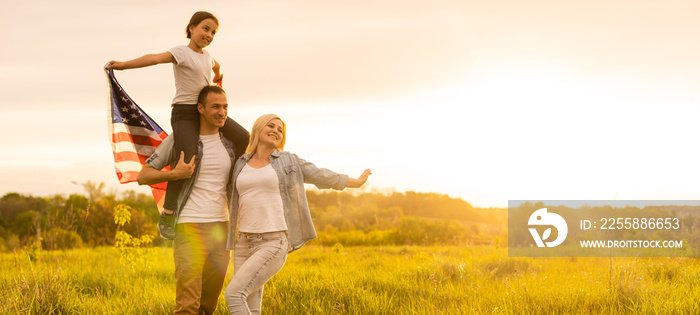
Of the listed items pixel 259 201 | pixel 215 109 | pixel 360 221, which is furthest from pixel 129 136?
pixel 360 221

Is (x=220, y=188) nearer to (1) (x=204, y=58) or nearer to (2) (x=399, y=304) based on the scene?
(1) (x=204, y=58)

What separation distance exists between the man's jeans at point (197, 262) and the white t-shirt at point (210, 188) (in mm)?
90

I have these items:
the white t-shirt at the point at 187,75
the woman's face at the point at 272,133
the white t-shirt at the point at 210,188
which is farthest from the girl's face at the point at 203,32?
the woman's face at the point at 272,133

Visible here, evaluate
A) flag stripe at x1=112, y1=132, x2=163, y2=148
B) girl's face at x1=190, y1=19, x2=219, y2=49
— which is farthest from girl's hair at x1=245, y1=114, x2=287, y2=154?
flag stripe at x1=112, y1=132, x2=163, y2=148

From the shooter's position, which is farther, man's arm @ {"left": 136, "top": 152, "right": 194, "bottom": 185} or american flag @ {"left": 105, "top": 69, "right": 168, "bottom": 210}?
american flag @ {"left": 105, "top": 69, "right": 168, "bottom": 210}

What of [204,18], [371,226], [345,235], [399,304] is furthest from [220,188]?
[371,226]

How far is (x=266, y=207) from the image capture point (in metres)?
4.73

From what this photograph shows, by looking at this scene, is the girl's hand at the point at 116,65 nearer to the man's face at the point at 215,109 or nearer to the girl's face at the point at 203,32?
the girl's face at the point at 203,32

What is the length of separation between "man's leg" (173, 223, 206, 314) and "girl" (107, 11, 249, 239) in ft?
0.58

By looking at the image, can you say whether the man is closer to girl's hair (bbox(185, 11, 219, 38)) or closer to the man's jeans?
the man's jeans

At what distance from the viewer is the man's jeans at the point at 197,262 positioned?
195 inches

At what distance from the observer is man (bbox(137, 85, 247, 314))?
16.3 ft

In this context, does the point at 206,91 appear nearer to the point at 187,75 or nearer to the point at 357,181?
the point at 187,75

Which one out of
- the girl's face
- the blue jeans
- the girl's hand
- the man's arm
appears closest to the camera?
the blue jeans
